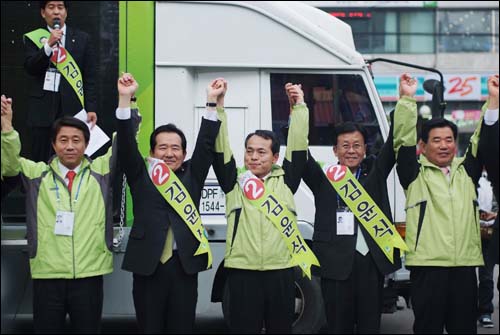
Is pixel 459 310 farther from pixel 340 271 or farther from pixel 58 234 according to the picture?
pixel 58 234

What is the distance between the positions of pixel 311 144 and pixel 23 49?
253 cm

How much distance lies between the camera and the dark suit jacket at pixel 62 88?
6.26m

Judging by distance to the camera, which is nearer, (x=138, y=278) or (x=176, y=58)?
(x=138, y=278)

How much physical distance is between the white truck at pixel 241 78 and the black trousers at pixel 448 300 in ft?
5.45

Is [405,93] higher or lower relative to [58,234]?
higher

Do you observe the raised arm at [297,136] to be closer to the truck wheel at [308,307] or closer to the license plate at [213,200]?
the license plate at [213,200]

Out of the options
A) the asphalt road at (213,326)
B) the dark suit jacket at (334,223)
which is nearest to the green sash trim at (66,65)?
the dark suit jacket at (334,223)

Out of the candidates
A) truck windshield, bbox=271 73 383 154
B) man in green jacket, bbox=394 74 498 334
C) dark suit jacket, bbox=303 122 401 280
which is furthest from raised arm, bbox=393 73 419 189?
truck windshield, bbox=271 73 383 154

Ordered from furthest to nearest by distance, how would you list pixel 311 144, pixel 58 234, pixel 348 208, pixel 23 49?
pixel 311 144
pixel 23 49
pixel 348 208
pixel 58 234

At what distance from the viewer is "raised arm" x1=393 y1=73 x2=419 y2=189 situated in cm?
523

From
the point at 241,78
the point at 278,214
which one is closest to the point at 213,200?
the point at 241,78

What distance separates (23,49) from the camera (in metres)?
6.60

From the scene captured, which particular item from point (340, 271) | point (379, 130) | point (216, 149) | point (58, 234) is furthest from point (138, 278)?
point (379, 130)

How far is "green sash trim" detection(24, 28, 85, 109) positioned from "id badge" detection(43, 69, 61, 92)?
0.22 feet
